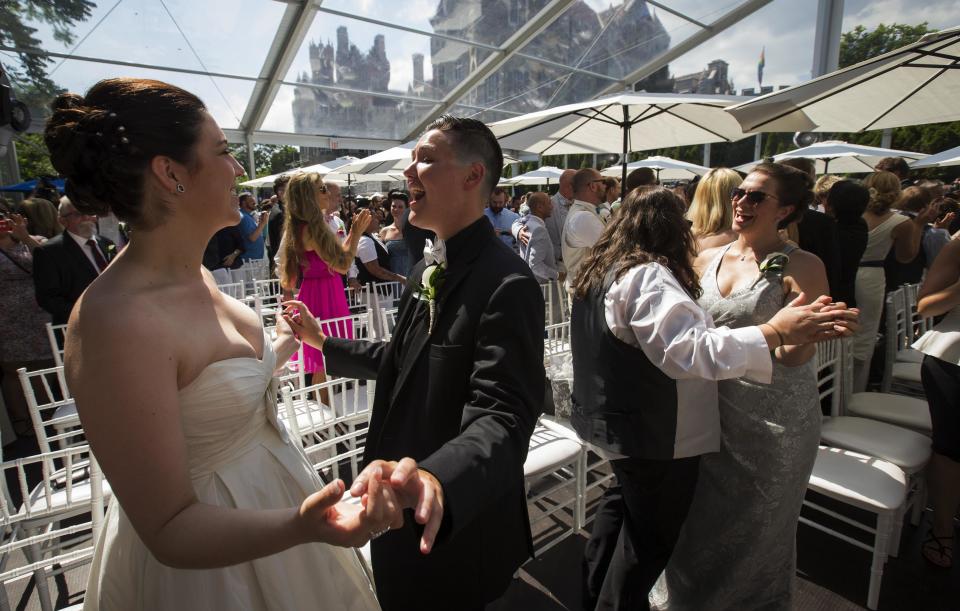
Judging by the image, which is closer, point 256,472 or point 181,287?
point 181,287

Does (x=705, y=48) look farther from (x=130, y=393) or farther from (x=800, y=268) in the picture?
(x=130, y=393)

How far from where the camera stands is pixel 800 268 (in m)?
2.24

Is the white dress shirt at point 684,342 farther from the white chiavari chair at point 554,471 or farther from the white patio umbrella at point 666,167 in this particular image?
the white patio umbrella at point 666,167

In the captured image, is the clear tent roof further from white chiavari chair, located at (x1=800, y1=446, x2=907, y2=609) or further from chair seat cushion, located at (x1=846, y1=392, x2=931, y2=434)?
white chiavari chair, located at (x1=800, y1=446, x2=907, y2=609)

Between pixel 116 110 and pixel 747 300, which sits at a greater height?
A: pixel 116 110

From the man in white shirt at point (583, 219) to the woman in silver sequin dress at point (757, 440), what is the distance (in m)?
2.49

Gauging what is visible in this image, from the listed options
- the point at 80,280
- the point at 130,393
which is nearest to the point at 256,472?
the point at 130,393

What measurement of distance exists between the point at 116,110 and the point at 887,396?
15.5 ft

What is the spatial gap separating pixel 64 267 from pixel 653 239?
15.6 ft

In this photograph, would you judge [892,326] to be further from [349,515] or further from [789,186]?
[349,515]

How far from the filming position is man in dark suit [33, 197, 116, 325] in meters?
4.18

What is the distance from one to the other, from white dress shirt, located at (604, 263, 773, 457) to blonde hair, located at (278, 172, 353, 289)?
291 centimetres

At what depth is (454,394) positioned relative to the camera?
1.40 metres

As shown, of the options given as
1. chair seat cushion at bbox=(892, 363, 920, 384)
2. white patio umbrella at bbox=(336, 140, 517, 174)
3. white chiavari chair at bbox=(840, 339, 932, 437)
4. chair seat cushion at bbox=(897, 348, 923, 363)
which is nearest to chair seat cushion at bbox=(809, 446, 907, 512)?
white chiavari chair at bbox=(840, 339, 932, 437)
